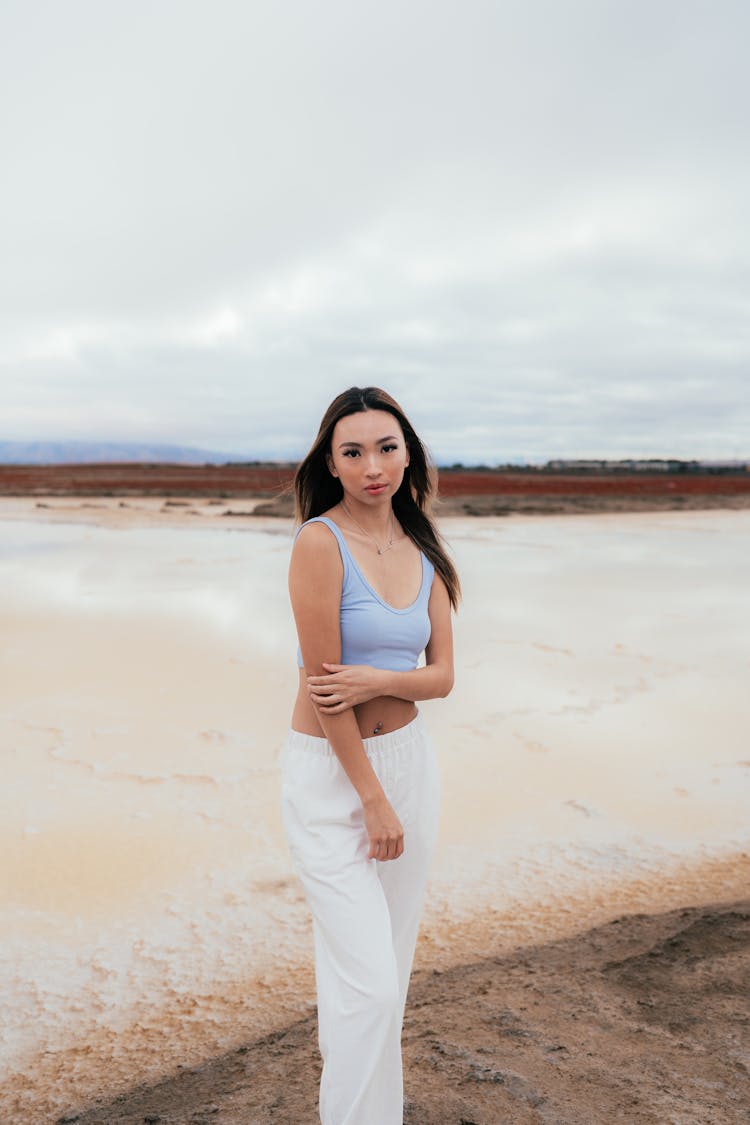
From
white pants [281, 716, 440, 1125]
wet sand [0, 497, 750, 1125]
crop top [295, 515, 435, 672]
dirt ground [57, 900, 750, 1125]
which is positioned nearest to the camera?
white pants [281, 716, 440, 1125]

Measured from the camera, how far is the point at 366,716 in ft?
5.88

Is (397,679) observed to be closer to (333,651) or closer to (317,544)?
(333,651)

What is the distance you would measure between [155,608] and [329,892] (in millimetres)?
6957

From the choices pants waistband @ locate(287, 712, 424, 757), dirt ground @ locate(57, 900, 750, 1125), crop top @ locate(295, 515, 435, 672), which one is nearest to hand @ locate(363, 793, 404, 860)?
pants waistband @ locate(287, 712, 424, 757)

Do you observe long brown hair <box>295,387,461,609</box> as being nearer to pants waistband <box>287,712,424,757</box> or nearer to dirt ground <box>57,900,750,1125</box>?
pants waistband <box>287,712,424,757</box>

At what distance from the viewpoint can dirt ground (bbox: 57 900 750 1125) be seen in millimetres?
2090

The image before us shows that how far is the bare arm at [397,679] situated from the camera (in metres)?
1.67

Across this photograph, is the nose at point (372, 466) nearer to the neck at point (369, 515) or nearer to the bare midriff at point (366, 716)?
the neck at point (369, 515)

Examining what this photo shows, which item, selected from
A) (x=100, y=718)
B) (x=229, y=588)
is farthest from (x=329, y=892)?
(x=229, y=588)

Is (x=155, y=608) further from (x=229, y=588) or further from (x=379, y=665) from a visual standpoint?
(x=379, y=665)

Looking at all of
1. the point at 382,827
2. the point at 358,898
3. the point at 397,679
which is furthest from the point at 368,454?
the point at 358,898

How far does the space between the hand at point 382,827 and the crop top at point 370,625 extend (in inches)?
11.0

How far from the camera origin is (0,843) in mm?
3586

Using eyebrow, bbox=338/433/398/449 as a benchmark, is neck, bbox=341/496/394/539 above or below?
below
